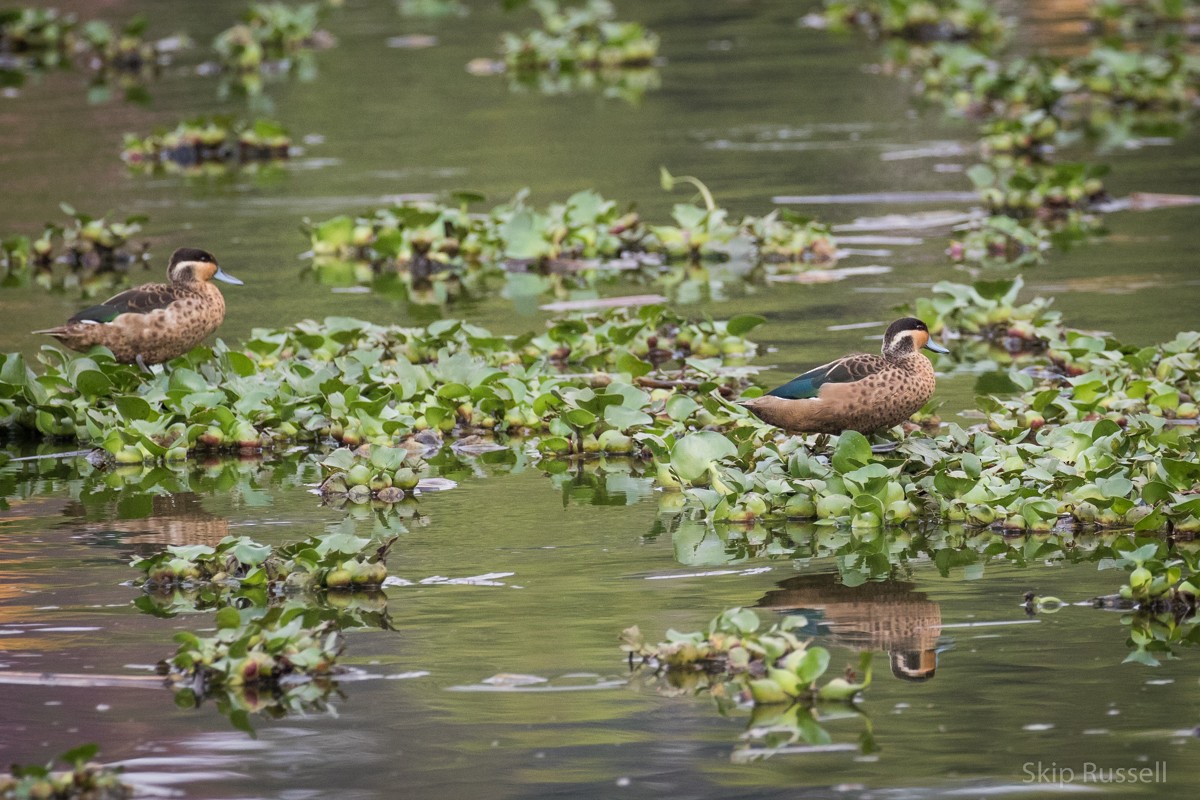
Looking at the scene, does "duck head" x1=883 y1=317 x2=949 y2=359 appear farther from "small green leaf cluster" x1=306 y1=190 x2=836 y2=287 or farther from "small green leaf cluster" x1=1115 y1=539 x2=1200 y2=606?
"small green leaf cluster" x1=306 y1=190 x2=836 y2=287

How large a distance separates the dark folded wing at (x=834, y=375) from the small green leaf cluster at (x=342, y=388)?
1.15m

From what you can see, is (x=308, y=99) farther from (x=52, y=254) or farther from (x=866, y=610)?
(x=866, y=610)

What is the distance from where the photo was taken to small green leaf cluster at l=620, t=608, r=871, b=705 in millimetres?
5691

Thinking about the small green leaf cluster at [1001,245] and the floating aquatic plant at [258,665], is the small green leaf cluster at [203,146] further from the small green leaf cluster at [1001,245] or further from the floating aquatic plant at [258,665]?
the floating aquatic plant at [258,665]

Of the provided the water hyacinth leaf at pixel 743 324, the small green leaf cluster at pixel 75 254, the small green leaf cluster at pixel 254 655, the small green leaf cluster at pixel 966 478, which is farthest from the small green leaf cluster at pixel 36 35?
the small green leaf cluster at pixel 254 655

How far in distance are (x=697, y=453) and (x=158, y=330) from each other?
9.97 ft

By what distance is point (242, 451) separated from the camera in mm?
9320

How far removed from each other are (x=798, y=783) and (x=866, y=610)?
1.48 meters

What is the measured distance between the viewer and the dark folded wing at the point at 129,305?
9633mm

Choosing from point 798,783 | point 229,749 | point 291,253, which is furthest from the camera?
point 291,253

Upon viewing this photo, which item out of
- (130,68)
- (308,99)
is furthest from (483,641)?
(130,68)

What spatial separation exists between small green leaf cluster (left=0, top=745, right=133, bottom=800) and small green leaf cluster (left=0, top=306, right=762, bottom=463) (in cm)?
383

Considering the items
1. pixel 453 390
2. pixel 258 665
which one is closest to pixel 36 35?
pixel 453 390

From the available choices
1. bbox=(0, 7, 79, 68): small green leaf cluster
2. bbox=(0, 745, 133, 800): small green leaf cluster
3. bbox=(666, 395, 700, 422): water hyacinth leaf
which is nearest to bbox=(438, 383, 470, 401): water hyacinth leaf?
bbox=(666, 395, 700, 422): water hyacinth leaf
